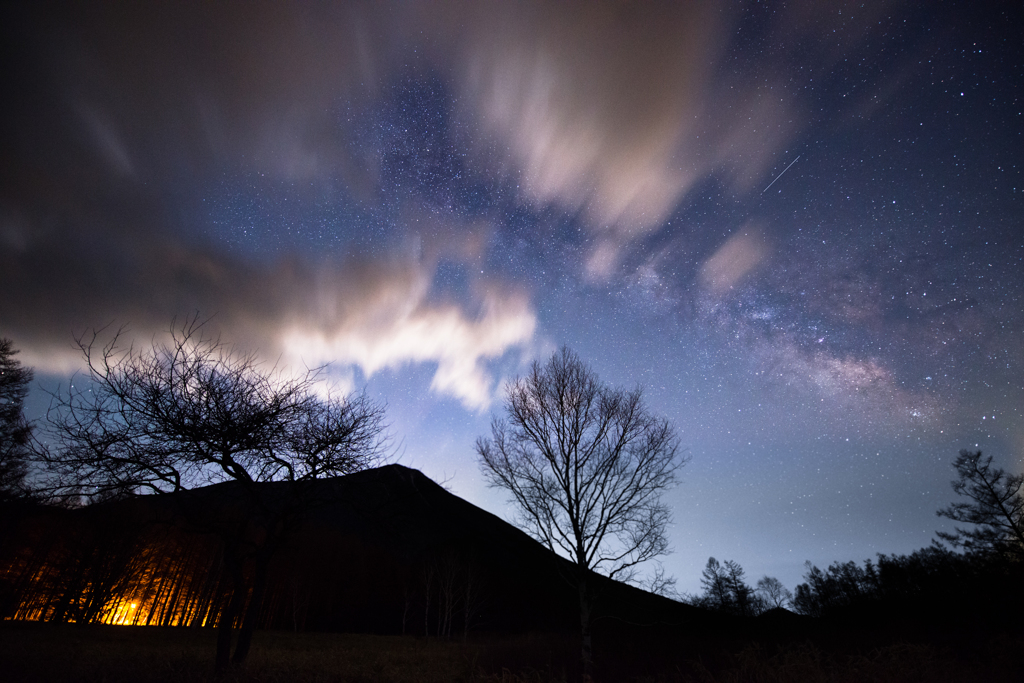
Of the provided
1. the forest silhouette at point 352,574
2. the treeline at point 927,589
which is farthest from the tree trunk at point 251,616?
the treeline at point 927,589

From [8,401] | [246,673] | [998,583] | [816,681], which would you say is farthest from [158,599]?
[998,583]

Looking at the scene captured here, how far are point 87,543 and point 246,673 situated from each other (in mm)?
46813

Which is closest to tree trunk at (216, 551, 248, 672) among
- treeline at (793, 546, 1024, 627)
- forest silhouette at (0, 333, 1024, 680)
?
forest silhouette at (0, 333, 1024, 680)

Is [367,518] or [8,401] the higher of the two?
[8,401]

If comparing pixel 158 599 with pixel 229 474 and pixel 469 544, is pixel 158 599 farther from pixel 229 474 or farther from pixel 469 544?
pixel 469 544

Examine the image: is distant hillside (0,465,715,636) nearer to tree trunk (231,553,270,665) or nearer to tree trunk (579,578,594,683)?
tree trunk (579,578,594,683)

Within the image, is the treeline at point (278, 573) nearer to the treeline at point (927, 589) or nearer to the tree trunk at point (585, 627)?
the tree trunk at point (585, 627)

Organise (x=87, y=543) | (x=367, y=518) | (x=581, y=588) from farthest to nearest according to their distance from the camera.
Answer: (x=87, y=543)
(x=581, y=588)
(x=367, y=518)

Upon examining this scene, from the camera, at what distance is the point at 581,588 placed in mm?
13234

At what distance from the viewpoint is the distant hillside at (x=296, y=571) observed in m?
11.1

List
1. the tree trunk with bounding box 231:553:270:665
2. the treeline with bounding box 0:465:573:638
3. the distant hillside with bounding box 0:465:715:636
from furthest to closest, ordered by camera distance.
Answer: the treeline with bounding box 0:465:573:638, the distant hillside with bounding box 0:465:715:636, the tree trunk with bounding box 231:553:270:665

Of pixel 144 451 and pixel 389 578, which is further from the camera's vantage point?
pixel 389 578

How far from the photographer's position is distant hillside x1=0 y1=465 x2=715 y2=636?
11125mm

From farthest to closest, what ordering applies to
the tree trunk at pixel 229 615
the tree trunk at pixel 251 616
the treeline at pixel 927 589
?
the treeline at pixel 927 589 → the tree trunk at pixel 251 616 → the tree trunk at pixel 229 615
